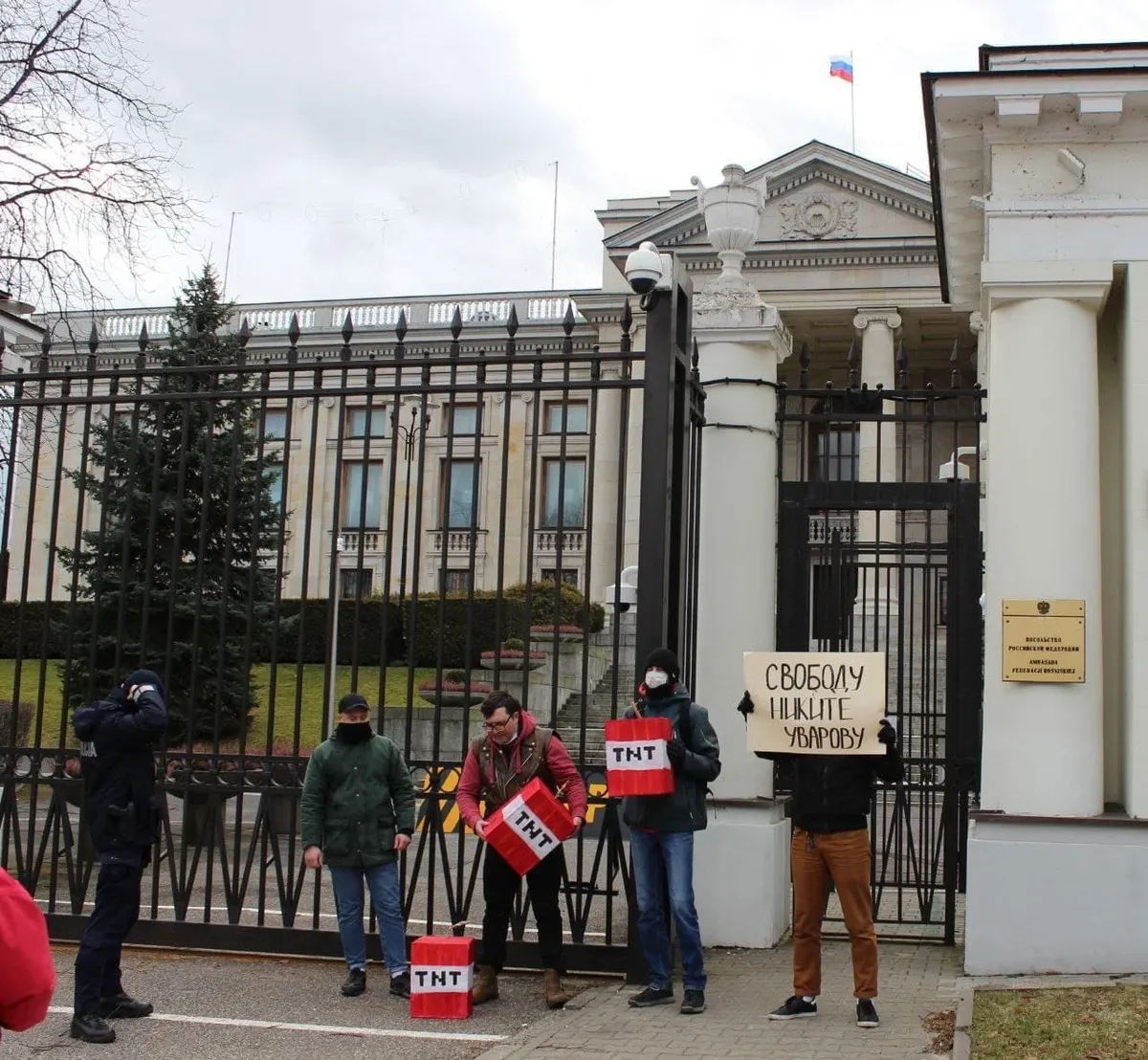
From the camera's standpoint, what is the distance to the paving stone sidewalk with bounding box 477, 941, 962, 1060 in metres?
6.96

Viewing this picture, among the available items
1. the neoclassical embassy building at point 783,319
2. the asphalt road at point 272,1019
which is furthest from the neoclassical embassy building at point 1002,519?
the neoclassical embassy building at point 783,319

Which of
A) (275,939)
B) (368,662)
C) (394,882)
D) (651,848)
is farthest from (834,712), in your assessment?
(368,662)

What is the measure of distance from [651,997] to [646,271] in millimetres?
4357

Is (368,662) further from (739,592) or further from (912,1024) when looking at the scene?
(912,1024)

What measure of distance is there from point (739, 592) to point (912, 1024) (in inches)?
129

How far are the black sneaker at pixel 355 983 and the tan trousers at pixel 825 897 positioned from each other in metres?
2.57

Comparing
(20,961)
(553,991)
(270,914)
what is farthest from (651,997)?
(20,961)

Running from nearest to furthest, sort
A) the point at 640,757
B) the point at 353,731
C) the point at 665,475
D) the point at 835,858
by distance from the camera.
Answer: the point at 835,858
the point at 640,757
the point at 353,731
the point at 665,475

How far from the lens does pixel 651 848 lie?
26.5 feet

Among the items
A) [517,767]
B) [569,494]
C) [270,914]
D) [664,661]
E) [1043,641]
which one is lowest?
[270,914]

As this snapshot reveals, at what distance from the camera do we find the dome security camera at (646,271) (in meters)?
8.86

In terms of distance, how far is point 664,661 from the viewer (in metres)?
8.05

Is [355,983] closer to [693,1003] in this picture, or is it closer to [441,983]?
[441,983]

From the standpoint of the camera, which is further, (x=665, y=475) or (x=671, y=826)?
(x=665, y=475)
